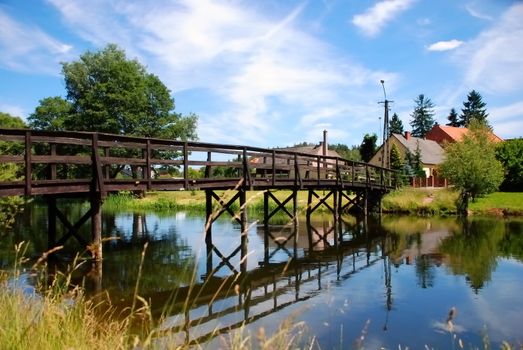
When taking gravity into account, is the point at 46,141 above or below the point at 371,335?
above

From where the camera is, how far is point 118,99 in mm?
46625

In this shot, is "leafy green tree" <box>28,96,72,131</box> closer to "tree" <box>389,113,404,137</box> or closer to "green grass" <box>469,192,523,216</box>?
"green grass" <box>469,192,523,216</box>

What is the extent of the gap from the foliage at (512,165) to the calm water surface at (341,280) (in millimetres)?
20415

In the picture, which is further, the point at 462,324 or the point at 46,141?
the point at 46,141

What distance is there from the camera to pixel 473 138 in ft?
111

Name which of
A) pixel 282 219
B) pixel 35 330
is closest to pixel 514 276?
pixel 35 330

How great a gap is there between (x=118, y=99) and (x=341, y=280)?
131 feet

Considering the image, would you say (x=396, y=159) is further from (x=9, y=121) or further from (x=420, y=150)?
(x=9, y=121)

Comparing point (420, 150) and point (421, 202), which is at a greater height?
point (420, 150)

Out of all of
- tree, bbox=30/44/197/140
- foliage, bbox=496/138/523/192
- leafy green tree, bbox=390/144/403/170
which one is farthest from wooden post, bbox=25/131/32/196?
leafy green tree, bbox=390/144/403/170

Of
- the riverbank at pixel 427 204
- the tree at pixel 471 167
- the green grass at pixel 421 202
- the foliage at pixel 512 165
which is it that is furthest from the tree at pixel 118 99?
the foliage at pixel 512 165

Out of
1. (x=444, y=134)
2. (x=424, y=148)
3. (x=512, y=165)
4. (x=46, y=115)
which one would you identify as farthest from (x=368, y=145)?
(x=46, y=115)

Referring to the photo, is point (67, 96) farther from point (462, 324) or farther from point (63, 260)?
point (462, 324)

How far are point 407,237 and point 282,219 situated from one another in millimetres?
9025
